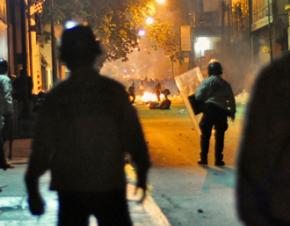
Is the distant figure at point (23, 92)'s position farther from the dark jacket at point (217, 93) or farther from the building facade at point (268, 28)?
the building facade at point (268, 28)

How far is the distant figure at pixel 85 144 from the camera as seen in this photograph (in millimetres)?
3707

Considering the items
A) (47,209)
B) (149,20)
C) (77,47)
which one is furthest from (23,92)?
(149,20)

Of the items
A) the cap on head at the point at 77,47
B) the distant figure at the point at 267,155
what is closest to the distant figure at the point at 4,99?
the cap on head at the point at 77,47

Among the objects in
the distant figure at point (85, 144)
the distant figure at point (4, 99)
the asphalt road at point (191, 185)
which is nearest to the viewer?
the distant figure at point (85, 144)

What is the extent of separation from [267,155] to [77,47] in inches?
67.1

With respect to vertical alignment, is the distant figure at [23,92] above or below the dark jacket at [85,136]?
above

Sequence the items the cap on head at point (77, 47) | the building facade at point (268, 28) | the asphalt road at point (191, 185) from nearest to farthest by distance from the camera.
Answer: the cap on head at point (77, 47)
the asphalt road at point (191, 185)
the building facade at point (268, 28)

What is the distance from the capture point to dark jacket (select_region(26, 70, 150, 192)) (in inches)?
146

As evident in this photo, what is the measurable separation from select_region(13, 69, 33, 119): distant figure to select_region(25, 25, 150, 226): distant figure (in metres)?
13.1

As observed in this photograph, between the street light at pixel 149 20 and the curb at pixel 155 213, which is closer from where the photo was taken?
the curb at pixel 155 213

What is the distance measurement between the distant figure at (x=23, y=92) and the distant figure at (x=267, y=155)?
14.5 metres

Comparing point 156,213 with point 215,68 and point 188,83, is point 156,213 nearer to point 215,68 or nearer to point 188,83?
point 215,68

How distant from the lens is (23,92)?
1705cm

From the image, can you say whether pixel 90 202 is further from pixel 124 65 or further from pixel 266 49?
pixel 124 65
